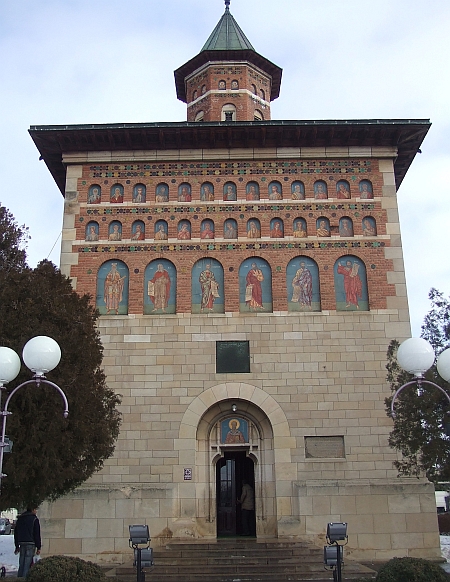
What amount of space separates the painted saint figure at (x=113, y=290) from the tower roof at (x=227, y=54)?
9.33 metres

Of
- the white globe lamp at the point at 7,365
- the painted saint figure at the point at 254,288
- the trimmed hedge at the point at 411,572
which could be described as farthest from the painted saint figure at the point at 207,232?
the trimmed hedge at the point at 411,572

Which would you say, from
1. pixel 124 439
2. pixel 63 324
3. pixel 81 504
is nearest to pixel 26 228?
pixel 63 324

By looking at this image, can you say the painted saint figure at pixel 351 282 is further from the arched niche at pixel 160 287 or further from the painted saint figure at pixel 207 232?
the arched niche at pixel 160 287

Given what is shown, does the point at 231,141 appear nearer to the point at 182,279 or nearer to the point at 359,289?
the point at 182,279

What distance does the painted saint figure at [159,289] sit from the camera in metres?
18.4

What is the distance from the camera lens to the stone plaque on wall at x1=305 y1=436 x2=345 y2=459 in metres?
16.9

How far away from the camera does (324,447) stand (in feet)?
55.6

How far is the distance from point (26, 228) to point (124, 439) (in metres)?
6.40

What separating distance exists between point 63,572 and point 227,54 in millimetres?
18916

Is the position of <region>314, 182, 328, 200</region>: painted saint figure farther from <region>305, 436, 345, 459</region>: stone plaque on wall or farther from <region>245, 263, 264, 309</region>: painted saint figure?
<region>305, 436, 345, 459</region>: stone plaque on wall

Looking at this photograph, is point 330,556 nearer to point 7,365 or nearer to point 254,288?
point 7,365

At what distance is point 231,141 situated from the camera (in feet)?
64.4

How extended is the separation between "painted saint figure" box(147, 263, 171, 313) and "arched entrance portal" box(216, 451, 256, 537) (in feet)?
15.7

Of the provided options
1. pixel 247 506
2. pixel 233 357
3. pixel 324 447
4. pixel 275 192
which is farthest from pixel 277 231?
pixel 247 506
